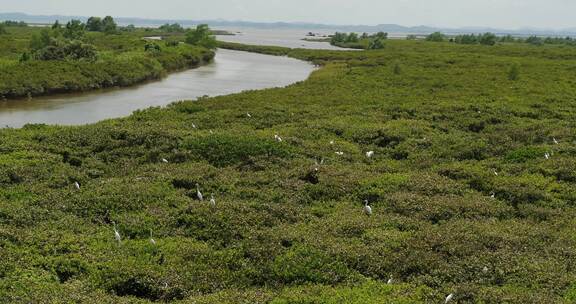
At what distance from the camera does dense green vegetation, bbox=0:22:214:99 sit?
33.6 meters

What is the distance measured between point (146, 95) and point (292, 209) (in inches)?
968

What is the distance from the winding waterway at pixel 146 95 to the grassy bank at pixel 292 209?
686 cm

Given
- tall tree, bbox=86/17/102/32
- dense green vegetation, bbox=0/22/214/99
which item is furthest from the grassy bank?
tall tree, bbox=86/17/102/32

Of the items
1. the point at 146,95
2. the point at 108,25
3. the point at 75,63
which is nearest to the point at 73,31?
the point at 75,63

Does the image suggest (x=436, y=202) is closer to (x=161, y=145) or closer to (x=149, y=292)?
(x=149, y=292)

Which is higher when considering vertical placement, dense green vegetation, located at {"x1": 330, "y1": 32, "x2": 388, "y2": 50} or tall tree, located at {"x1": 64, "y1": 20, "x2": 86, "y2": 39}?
tall tree, located at {"x1": 64, "y1": 20, "x2": 86, "y2": 39}

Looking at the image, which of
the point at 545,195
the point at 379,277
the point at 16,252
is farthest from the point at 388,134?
the point at 16,252

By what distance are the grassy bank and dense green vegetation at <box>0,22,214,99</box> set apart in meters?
15.0

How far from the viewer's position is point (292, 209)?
12.2 meters

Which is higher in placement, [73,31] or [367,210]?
[73,31]

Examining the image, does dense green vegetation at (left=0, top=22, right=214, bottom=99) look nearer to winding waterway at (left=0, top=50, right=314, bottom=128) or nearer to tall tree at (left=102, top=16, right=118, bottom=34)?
winding waterway at (left=0, top=50, right=314, bottom=128)

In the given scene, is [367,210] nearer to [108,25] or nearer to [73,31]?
[73,31]

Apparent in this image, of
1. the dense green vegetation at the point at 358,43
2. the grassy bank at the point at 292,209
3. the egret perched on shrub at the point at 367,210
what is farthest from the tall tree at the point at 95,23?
the egret perched on shrub at the point at 367,210

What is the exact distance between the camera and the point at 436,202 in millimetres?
12430
